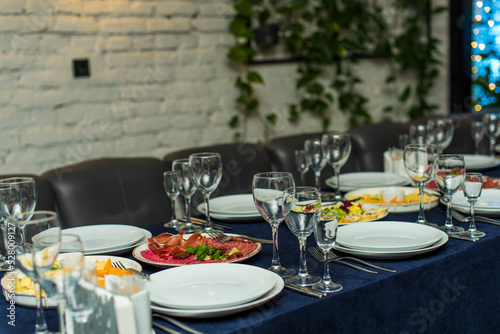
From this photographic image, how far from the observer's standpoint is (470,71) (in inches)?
175

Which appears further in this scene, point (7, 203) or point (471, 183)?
point (471, 183)

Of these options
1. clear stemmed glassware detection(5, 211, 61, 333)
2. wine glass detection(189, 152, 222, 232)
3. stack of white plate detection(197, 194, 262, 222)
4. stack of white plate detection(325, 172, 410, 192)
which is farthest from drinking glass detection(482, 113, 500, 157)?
clear stemmed glassware detection(5, 211, 61, 333)

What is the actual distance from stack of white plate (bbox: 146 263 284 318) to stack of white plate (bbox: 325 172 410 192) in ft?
3.07

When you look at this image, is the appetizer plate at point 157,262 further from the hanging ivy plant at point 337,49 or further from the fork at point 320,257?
the hanging ivy plant at point 337,49

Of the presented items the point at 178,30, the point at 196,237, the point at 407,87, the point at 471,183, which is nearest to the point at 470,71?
the point at 407,87

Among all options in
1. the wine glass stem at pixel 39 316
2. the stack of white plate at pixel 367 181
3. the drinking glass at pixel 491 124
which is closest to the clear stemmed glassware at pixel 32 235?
the wine glass stem at pixel 39 316

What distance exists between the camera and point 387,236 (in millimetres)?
1402

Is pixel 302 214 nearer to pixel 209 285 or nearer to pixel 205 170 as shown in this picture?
pixel 209 285

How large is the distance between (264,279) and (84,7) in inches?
77.5

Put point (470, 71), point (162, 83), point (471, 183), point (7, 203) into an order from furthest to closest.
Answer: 1. point (470, 71)
2. point (162, 83)
3. point (471, 183)
4. point (7, 203)

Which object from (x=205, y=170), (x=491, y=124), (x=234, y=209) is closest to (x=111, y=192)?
(x=234, y=209)

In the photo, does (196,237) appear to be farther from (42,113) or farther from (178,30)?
(178,30)

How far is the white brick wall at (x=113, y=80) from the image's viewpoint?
256 centimetres

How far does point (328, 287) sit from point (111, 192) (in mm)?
1107
